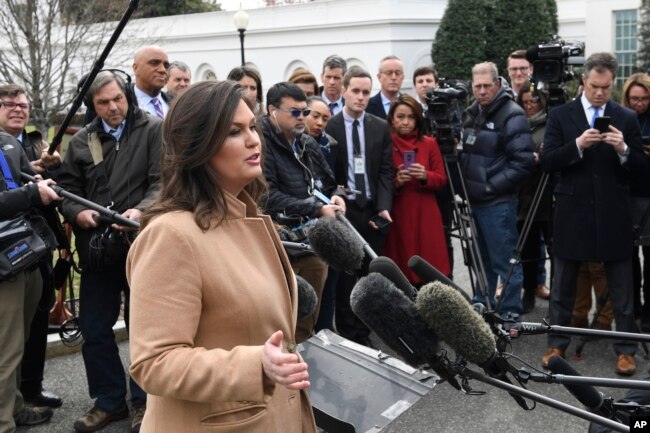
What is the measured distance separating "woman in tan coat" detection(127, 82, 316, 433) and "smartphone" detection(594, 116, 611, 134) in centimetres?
391

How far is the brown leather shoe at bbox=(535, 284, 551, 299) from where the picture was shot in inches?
317

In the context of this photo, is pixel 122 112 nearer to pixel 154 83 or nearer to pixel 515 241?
pixel 154 83

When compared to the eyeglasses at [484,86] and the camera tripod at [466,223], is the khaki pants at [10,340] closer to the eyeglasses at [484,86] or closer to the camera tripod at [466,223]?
the camera tripod at [466,223]

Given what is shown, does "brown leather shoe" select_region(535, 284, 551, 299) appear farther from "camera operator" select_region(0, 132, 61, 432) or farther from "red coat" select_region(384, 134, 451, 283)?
"camera operator" select_region(0, 132, 61, 432)

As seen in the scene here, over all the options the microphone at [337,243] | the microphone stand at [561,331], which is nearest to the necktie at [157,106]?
the microphone at [337,243]

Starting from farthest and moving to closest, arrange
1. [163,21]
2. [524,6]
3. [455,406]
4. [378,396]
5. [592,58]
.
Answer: [163,21], [524,6], [592,58], [455,406], [378,396]

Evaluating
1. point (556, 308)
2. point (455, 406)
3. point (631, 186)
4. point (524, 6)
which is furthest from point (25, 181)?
point (524, 6)

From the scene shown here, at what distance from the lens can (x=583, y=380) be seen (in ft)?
7.79

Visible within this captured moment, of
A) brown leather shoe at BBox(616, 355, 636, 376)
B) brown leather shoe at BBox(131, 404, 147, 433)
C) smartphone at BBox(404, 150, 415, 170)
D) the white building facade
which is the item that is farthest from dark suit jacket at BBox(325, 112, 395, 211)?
the white building facade

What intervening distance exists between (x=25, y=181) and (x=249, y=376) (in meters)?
3.38

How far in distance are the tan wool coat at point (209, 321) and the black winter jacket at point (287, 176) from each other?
10.3 ft

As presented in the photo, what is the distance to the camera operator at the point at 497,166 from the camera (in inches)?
269

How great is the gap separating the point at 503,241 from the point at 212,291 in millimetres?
5056

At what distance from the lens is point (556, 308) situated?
20.8ft
